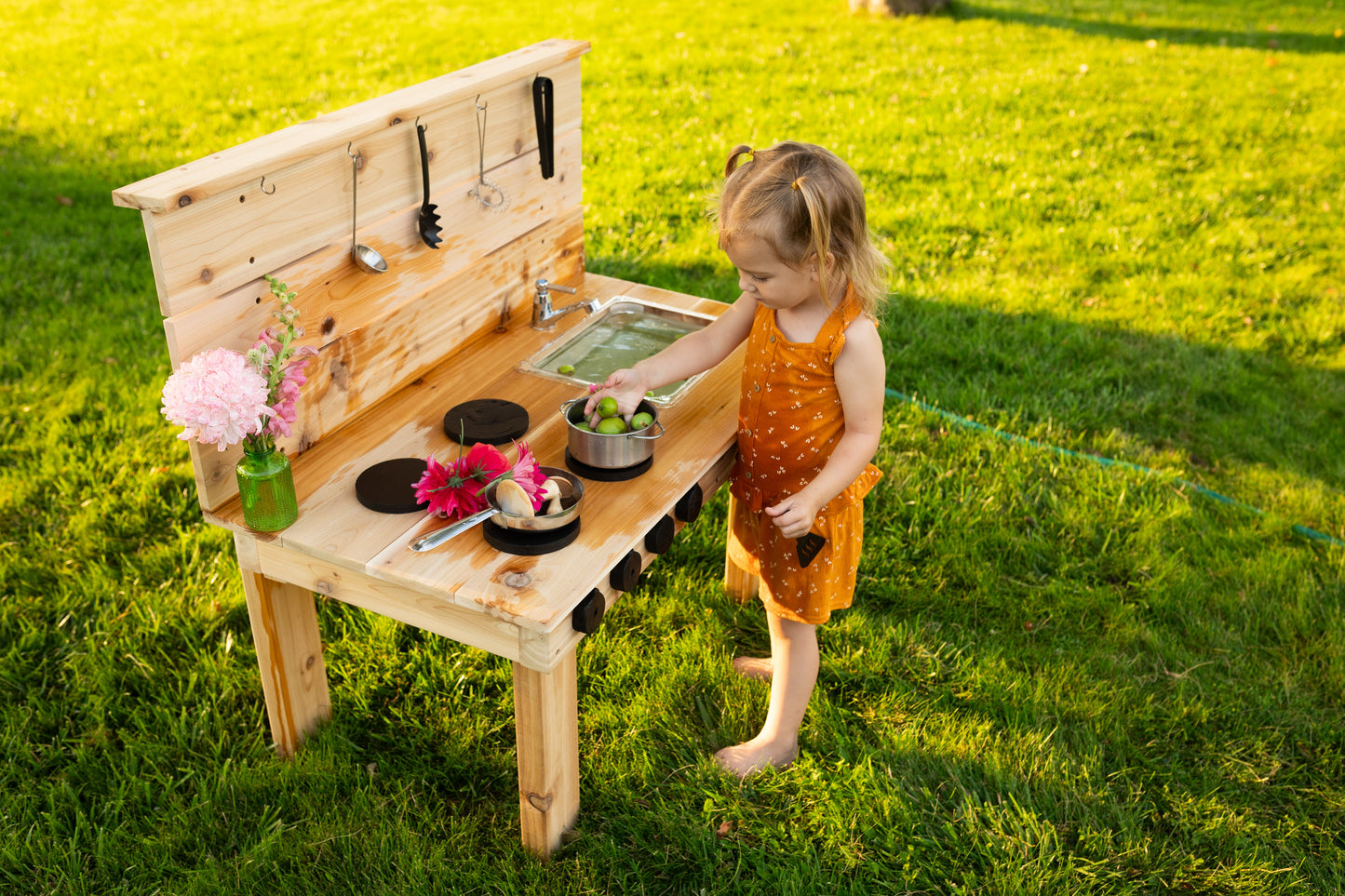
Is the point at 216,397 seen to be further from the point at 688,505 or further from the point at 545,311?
the point at 545,311

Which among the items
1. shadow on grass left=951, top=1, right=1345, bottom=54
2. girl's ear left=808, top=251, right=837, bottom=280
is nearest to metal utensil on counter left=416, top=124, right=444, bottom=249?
girl's ear left=808, top=251, right=837, bottom=280

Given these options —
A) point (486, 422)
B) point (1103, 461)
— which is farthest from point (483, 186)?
point (1103, 461)

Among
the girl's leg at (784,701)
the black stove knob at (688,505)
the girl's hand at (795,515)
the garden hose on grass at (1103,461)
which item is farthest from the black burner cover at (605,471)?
the garden hose on grass at (1103,461)

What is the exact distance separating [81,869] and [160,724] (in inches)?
18.0

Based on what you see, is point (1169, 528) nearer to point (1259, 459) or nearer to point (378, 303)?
point (1259, 459)

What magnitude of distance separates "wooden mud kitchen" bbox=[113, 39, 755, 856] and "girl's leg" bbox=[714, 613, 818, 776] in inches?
17.7

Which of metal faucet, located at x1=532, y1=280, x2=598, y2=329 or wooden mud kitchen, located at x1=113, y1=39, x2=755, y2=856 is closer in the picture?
wooden mud kitchen, located at x1=113, y1=39, x2=755, y2=856

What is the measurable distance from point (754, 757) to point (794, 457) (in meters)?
0.85

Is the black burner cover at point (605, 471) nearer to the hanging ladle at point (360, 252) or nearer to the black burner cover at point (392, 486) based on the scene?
the black burner cover at point (392, 486)

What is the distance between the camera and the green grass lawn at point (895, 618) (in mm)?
2492

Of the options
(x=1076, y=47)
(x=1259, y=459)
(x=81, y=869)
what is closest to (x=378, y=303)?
(x=81, y=869)

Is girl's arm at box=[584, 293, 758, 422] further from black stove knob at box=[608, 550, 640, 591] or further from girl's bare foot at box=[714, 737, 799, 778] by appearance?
girl's bare foot at box=[714, 737, 799, 778]

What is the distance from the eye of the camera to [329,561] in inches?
82.2

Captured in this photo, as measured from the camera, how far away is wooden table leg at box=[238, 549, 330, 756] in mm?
2357
